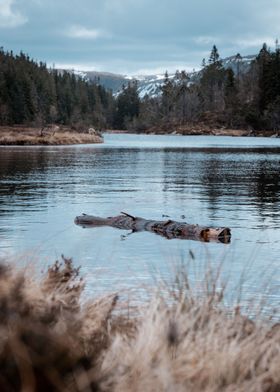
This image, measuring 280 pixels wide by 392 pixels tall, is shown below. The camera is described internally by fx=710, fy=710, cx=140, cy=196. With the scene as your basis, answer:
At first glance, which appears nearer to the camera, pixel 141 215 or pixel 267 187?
pixel 141 215

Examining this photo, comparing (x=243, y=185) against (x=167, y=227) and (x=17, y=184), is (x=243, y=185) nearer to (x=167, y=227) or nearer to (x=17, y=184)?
(x=17, y=184)

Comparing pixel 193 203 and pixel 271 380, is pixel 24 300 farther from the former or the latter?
pixel 193 203

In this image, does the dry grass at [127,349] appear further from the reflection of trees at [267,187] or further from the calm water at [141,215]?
the reflection of trees at [267,187]

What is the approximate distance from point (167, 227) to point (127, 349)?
15.9m

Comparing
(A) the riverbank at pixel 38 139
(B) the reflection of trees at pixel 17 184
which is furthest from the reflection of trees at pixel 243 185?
(A) the riverbank at pixel 38 139

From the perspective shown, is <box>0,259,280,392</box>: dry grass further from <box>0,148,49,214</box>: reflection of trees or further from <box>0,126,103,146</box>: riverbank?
<box>0,126,103,146</box>: riverbank

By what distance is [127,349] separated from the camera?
5176mm

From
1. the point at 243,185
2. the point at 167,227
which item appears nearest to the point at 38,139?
the point at 243,185

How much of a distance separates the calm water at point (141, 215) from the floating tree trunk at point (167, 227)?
45 cm

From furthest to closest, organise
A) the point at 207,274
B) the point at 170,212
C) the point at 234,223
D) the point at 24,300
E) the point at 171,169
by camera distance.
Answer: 1. the point at 171,169
2. the point at 170,212
3. the point at 234,223
4. the point at 207,274
5. the point at 24,300

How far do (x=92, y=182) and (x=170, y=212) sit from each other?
15048 mm

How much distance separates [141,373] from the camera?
4629 millimetres

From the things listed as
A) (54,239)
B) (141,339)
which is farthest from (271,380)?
(54,239)

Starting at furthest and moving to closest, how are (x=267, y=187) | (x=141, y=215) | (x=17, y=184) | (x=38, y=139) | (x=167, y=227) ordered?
1. (x=38, y=139)
2. (x=17, y=184)
3. (x=267, y=187)
4. (x=141, y=215)
5. (x=167, y=227)
